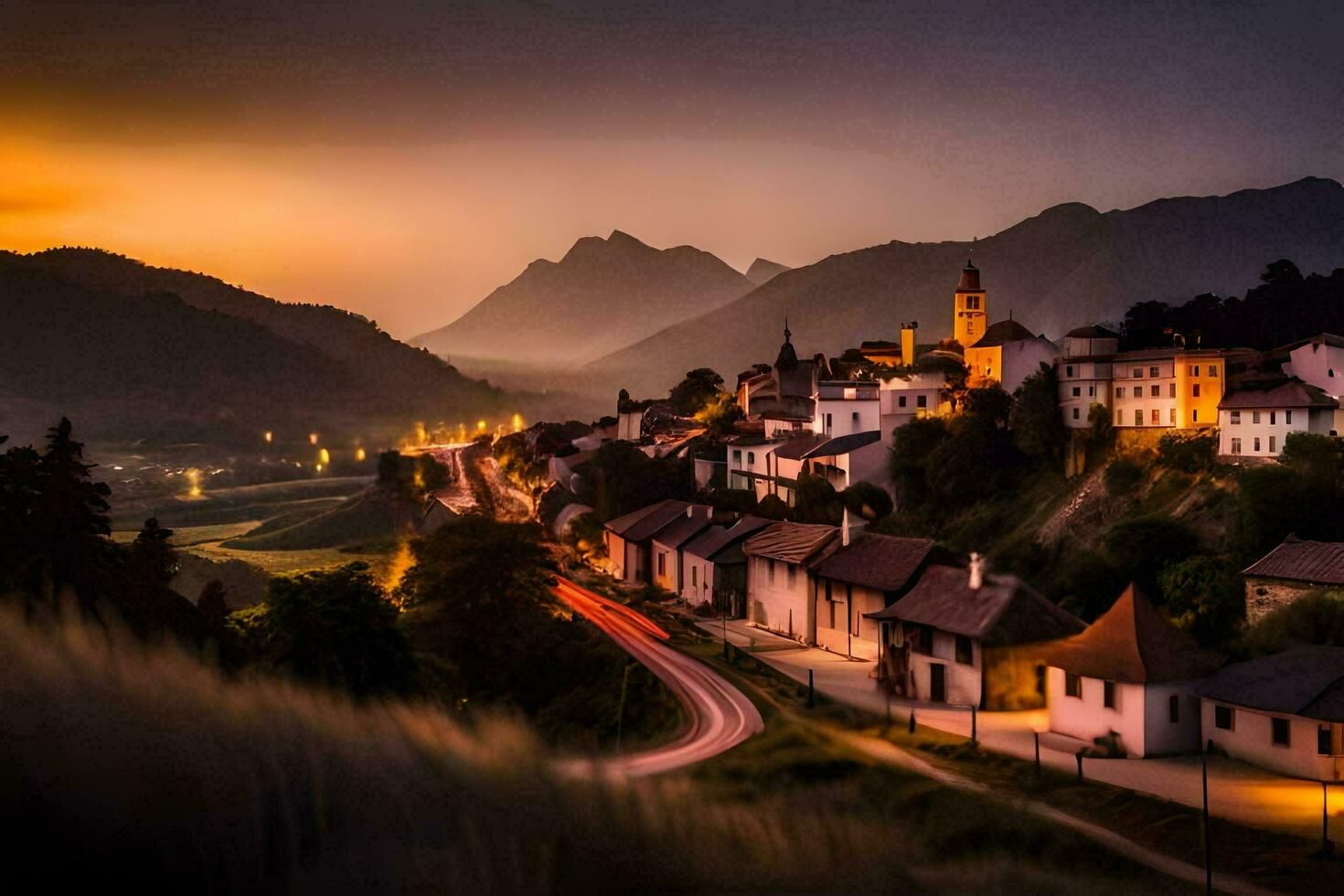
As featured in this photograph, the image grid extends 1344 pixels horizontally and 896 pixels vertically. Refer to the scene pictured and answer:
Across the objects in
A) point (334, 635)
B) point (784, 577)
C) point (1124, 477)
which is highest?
point (1124, 477)

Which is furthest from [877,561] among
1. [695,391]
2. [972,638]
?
[695,391]

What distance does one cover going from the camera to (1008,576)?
1395 inches

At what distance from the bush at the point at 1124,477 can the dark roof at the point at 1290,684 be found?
24.4 metres

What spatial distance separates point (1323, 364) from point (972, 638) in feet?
94.5

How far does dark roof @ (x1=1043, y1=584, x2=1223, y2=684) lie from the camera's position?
2612 cm

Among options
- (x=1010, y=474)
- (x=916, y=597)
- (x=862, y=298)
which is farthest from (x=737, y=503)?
(x=862, y=298)

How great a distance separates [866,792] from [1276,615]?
16.9 m

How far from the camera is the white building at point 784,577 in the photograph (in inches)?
1639

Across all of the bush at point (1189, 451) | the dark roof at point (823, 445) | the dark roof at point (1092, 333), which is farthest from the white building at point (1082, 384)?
the dark roof at point (823, 445)

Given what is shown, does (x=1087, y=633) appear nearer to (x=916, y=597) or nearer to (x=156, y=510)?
(x=916, y=597)

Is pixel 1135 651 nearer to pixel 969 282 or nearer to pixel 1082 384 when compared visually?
pixel 1082 384

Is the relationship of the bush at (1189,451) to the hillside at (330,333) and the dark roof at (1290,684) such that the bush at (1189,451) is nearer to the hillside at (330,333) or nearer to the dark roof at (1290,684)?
the dark roof at (1290,684)

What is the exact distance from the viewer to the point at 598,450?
3054 inches

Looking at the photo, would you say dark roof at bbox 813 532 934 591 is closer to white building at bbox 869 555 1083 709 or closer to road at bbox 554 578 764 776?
white building at bbox 869 555 1083 709
